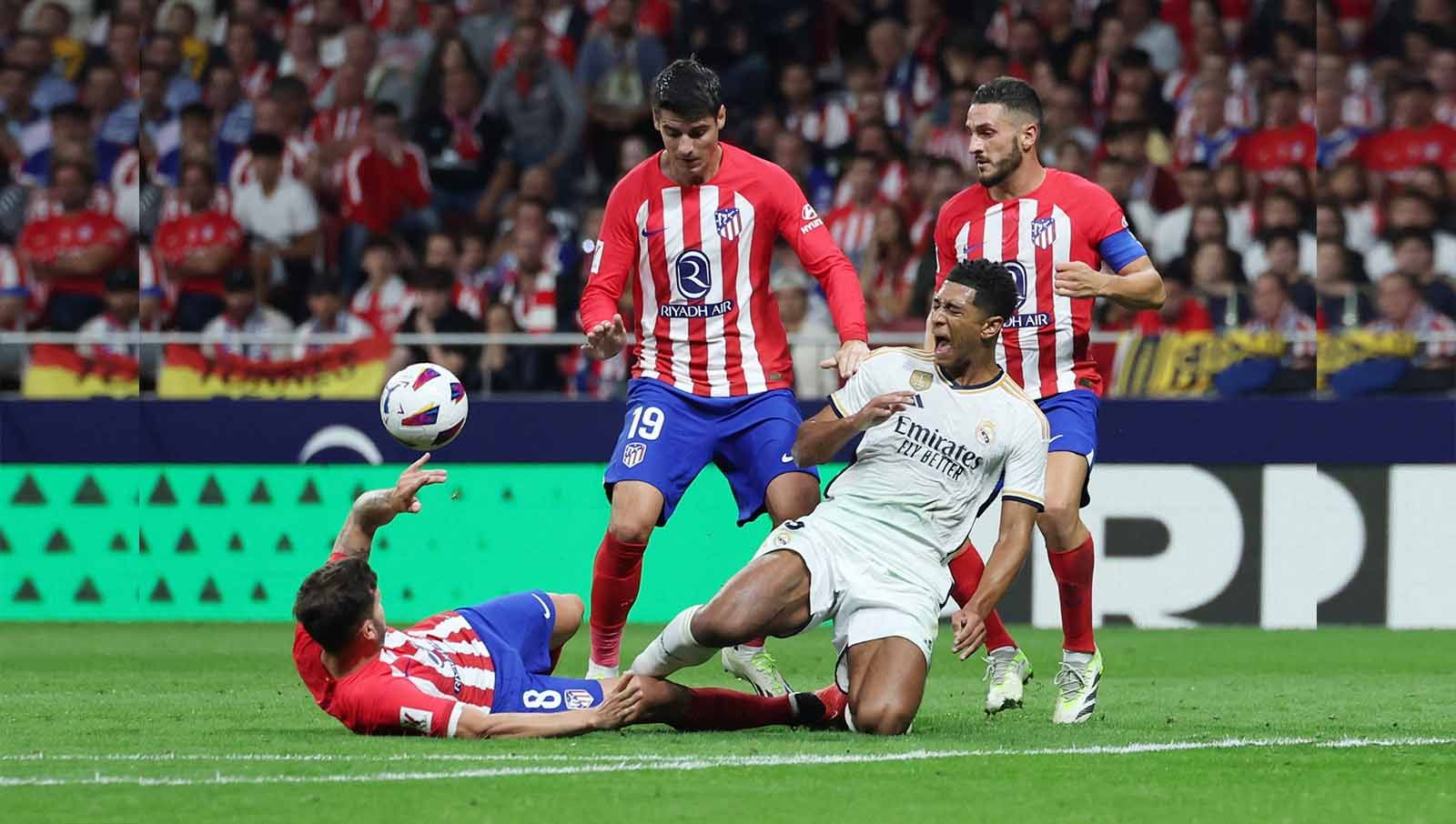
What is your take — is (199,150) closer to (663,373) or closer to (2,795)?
(663,373)

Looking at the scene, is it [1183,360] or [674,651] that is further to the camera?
[1183,360]

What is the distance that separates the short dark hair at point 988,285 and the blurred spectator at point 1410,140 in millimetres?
7678

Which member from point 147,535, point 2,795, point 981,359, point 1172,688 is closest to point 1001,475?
point 981,359

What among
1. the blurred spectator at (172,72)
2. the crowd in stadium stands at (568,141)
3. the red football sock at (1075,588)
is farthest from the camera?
the blurred spectator at (172,72)

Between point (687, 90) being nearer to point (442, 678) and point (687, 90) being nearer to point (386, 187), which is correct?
point (442, 678)

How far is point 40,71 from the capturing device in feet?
47.8

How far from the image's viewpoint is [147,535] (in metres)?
11.6

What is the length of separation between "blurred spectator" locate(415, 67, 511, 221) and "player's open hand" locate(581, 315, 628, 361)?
6986 millimetres

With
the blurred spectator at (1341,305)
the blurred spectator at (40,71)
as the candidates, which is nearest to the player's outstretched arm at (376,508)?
the blurred spectator at (1341,305)

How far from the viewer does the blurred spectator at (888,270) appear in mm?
12273

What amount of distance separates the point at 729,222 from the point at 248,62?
814 cm

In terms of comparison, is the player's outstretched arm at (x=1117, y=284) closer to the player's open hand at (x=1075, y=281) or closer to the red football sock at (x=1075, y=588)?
the player's open hand at (x=1075, y=281)

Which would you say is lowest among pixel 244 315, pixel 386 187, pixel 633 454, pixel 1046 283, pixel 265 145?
pixel 633 454

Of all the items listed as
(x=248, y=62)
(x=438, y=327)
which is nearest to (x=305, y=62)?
(x=248, y=62)
